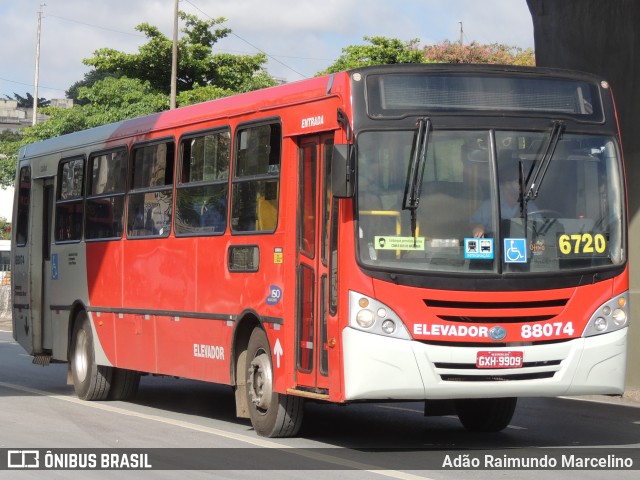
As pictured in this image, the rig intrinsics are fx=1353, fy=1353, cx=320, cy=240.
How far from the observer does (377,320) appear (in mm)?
10414

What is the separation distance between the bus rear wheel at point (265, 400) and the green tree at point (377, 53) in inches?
1658

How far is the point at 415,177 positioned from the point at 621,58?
769 cm

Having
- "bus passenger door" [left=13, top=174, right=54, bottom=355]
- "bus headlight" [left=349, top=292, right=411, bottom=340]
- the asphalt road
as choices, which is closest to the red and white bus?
"bus headlight" [left=349, top=292, right=411, bottom=340]

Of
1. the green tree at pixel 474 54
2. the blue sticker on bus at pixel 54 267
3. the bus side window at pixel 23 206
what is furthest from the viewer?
the green tree at pixel 474 54

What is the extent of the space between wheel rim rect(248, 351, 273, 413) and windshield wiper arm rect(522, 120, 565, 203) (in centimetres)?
282

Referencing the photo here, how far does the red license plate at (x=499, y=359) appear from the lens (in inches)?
412

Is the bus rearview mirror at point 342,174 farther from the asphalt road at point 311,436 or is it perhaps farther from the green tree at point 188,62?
the green tree at point 188,62

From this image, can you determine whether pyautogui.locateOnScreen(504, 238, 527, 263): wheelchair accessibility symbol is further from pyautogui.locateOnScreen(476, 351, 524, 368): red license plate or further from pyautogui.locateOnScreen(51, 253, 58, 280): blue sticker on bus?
pyautogui.locateOnScreen(51, 253, 58, 280): blue sticker on bus

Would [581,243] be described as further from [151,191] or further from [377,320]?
[151,191]

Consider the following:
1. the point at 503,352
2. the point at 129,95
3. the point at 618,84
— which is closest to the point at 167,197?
the point at 503,352

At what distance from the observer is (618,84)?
17391 mm

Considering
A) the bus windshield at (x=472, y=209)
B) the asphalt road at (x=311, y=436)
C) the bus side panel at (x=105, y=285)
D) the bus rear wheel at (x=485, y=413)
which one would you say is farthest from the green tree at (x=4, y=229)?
the bus windshield at (x=472, y=209)

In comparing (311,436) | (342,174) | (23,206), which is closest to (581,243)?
(342,174)

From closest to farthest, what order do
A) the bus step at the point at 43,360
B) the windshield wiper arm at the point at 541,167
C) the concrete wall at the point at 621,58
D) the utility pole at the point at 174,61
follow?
the windshield wiper arm at the point at 541,167 < the concrete wall at the point at 621,58 < the bus step at the point at 43,360 < the utility pole at the point at 174,61
